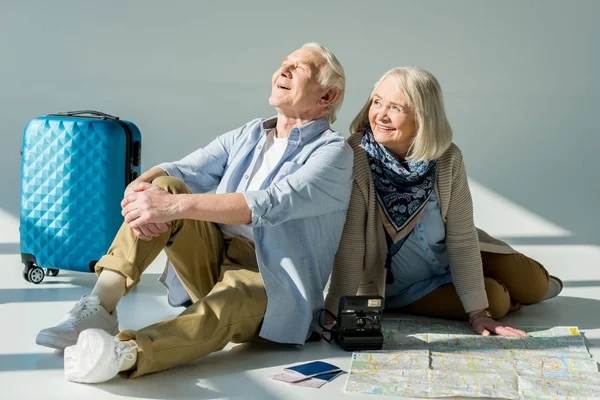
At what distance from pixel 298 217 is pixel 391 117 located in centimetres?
50

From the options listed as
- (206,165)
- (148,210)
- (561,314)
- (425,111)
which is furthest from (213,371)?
(561,314)

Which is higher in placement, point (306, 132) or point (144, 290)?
point (306, 132)

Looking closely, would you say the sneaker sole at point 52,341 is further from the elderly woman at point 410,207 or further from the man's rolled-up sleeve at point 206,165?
the elderly woman at point 410,207

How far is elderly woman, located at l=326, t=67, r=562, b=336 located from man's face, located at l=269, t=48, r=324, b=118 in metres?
0.22

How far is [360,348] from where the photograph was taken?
3.32 meters

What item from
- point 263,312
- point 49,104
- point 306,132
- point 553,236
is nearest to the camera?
point 263,312

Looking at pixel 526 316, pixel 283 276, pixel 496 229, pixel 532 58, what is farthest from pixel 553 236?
pixel 532 58

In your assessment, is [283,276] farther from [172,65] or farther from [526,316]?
[172,65]

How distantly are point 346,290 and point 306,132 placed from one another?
1.89ft

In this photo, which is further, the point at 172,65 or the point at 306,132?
the point at 172,65

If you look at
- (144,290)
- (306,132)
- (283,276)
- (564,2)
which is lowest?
(144,290)

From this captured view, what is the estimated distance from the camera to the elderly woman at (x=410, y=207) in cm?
345

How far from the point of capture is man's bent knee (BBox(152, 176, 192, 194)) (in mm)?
3229

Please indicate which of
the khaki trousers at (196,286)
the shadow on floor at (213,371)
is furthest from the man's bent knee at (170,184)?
the shadow on floor at (213,371)
